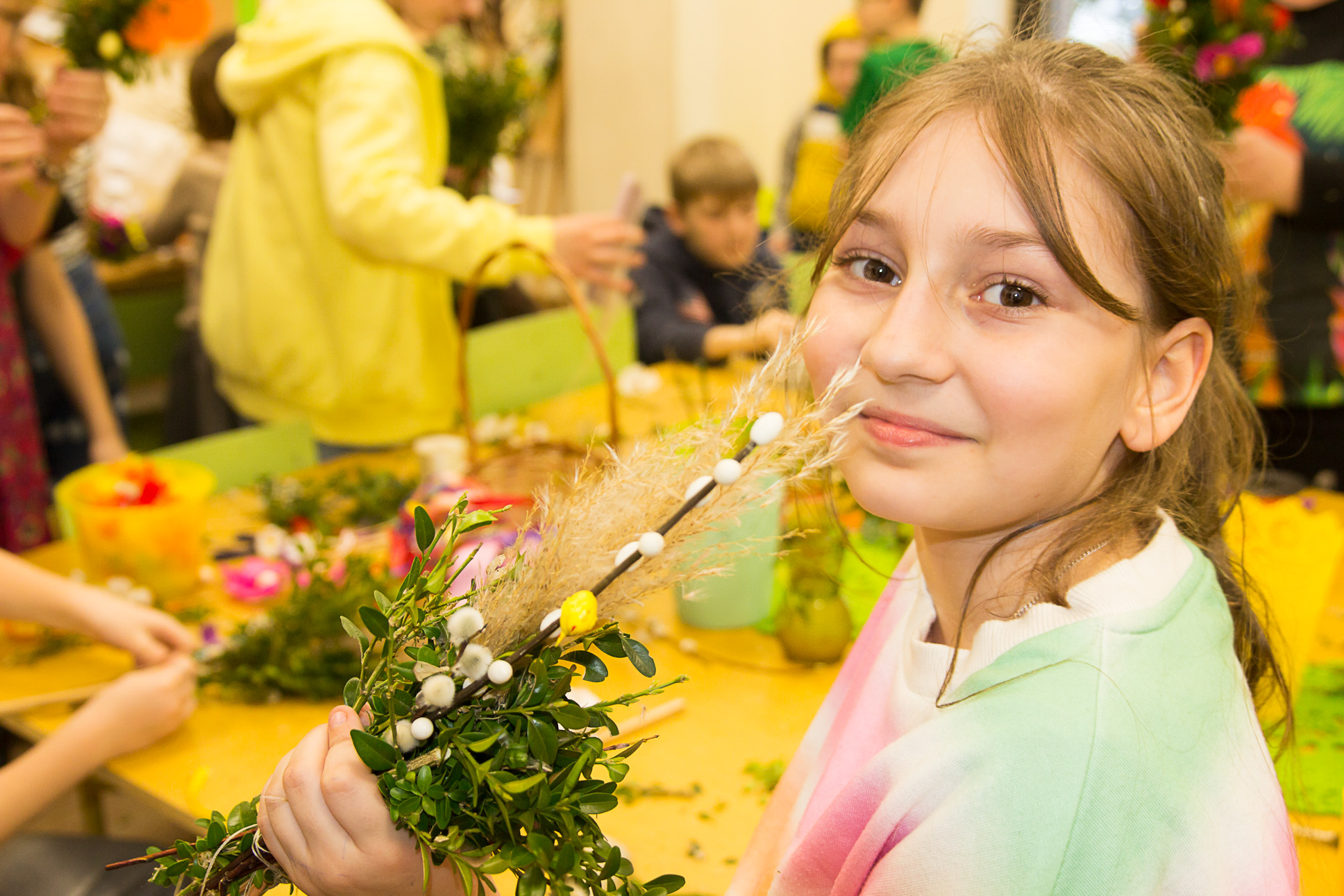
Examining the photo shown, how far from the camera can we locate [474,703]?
1.90ft

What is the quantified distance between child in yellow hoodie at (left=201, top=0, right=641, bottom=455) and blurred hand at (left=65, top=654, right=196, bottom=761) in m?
0.88

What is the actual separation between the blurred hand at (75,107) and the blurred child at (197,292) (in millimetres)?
976

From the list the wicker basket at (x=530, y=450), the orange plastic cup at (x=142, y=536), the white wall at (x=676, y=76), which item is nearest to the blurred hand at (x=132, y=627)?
the orange plastic cup at (x=142, y=536)

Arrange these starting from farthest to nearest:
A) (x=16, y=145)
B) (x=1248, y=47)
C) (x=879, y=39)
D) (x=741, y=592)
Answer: (x=879, y=39)
(x=16, y=145)
(x=1248, y=47)
(x=741, y=592)

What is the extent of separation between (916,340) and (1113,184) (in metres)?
0.16

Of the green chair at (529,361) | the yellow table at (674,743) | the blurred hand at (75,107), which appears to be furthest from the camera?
the green chair at (529,361)

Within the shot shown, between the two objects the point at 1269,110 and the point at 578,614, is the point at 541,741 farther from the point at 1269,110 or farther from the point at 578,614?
the point at 1269,110

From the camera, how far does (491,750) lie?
0.58 meters

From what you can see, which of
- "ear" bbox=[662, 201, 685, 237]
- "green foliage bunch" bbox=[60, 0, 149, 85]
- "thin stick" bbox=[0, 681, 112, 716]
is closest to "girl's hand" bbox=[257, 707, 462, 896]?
"thin stick" bbox=[0, 681, 112, 716]

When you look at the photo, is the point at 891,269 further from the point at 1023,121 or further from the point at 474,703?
the point at 474,703

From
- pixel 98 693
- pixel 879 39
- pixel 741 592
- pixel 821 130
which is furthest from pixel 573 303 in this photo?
pixel 821 130

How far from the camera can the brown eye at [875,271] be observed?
0.69 meters

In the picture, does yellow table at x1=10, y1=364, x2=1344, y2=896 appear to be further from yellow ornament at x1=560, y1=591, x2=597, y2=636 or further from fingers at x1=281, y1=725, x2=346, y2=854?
yellow ornament at x1=560, y1=591, x2=597, y2=636

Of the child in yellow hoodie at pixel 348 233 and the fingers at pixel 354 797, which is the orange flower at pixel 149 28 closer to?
the child in yellow hoodie at pixel 348 233
